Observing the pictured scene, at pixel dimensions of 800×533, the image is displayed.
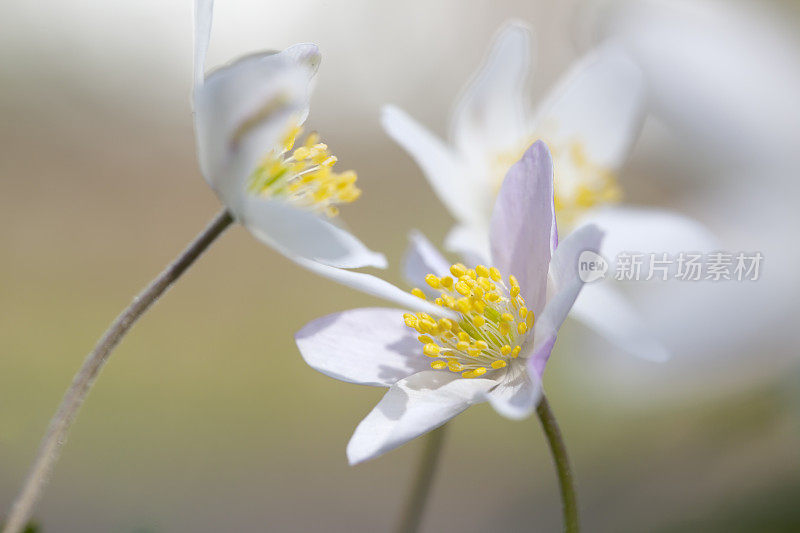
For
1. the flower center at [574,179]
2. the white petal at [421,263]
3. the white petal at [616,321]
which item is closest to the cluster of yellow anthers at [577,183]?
the flower center at [574,179]

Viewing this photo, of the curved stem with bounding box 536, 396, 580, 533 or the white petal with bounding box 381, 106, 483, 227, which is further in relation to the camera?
the white petal with bounding box 381, 106, 483, 227

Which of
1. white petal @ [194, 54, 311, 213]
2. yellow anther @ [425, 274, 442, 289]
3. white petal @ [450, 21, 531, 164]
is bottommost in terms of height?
white petal @ [194, 54, 311, 213]

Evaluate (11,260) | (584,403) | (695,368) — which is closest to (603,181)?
(695,368)

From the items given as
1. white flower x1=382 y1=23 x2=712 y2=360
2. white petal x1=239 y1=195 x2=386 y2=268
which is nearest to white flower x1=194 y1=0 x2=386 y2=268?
white petal x1=239 y1=195 x2=386 y2=268

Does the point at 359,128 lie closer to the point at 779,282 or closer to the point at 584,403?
the point at 584,403

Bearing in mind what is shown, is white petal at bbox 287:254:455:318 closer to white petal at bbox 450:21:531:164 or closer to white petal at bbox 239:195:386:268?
white petal at bbox 239:195:386:268

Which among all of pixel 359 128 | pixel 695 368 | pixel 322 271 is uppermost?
pixel 359 128
